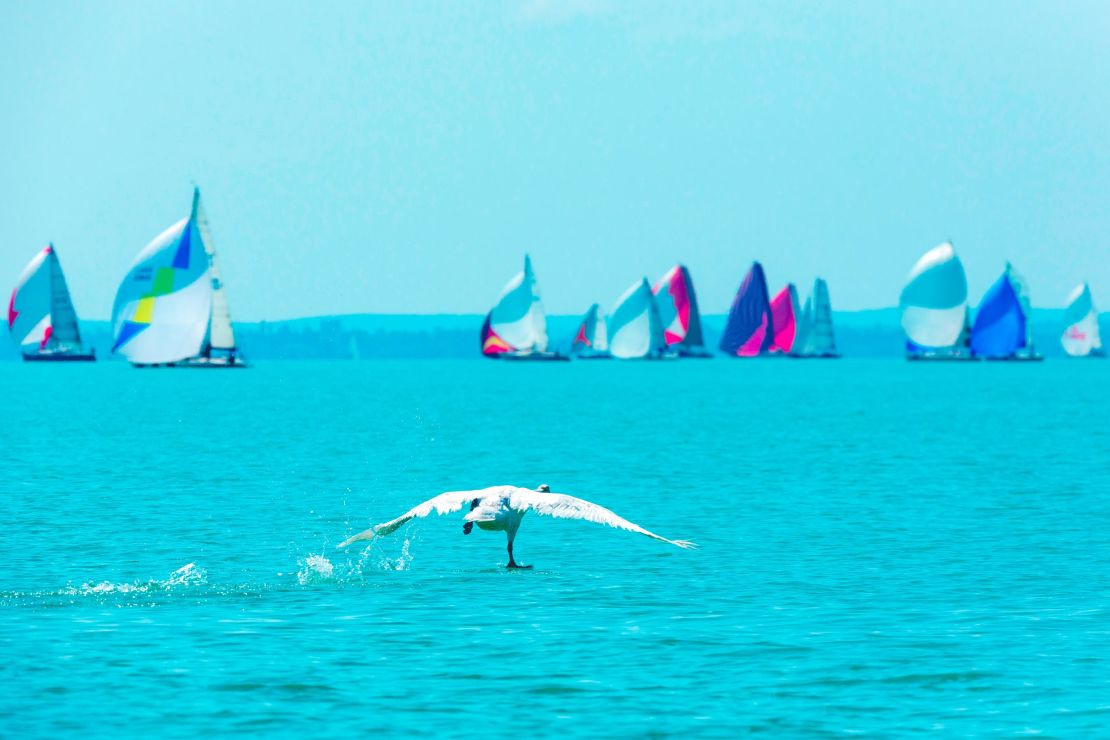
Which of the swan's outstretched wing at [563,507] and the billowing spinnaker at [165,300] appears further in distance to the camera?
the billowing spinnaker at [165,300]

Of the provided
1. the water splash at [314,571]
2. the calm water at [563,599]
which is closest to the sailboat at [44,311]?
the calm water at [563,599]

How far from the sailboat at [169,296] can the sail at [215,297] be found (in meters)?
0.08

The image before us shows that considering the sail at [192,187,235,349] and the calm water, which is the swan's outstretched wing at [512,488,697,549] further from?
the sail at [192,187,235,349]

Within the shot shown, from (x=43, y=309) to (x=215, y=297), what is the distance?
43063mm

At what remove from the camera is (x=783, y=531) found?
35.0 m

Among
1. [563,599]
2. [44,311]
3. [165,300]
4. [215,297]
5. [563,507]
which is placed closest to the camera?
[563,507]

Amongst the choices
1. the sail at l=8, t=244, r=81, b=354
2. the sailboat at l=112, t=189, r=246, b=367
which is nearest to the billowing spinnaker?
the sailboat at l=112, t=189, r=246, b=367

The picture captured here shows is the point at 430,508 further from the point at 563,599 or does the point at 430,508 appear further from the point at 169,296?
the point at 169,296

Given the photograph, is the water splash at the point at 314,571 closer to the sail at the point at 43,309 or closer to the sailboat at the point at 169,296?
the sailboat at the point at 169,296

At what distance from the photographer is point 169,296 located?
139m

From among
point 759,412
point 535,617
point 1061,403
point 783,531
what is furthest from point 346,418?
point 535,617

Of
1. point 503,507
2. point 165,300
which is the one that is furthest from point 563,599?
point 165,300

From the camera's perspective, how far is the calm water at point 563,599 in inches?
741

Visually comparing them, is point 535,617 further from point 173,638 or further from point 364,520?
point 364,520
